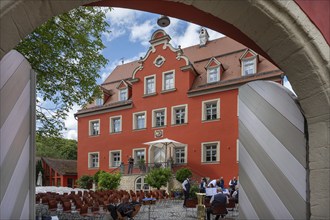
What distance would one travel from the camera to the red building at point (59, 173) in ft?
114

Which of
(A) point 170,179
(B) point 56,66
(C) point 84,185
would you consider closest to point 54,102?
(B) point 56,66

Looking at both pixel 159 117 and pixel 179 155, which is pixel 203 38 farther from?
pixel 179 155

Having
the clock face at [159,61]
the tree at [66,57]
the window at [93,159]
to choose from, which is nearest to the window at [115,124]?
the window at [93,159]

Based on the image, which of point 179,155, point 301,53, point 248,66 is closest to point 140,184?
point 179,155

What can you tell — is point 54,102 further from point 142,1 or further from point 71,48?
point 142,1

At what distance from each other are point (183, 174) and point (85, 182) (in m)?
10.4

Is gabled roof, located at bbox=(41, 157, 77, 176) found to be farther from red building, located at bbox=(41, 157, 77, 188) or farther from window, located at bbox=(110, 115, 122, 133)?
window, located at bbox=(110, 115, 122, 133)

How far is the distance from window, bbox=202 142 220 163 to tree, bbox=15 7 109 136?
42.4 feet

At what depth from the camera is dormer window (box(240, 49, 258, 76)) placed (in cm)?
2228

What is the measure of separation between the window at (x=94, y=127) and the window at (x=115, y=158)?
2510mm

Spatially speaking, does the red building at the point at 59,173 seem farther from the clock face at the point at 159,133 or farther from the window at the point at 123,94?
the clock face at the point at 159,133

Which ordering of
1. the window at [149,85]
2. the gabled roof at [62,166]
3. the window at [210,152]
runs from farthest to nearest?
the gabled roof at [62,166]
the window at [149,85]
the window at [210,152]

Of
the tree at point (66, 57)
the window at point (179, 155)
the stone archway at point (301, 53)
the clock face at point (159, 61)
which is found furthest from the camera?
the clock face at point (159, 61)

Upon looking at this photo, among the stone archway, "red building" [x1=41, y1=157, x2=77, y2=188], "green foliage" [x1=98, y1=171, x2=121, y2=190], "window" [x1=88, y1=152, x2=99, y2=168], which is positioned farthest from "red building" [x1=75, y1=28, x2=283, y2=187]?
the stone archway
